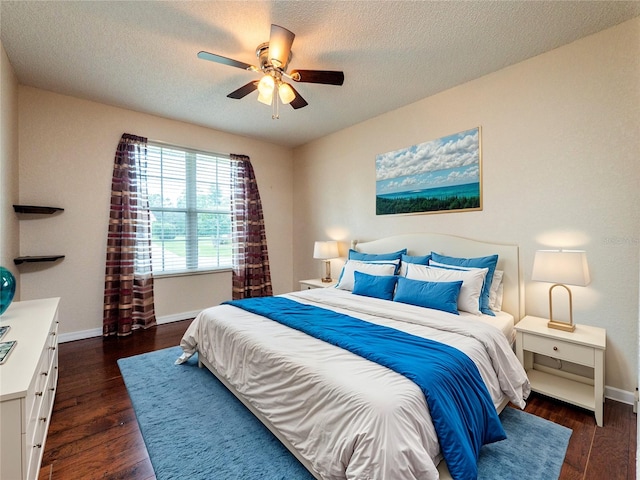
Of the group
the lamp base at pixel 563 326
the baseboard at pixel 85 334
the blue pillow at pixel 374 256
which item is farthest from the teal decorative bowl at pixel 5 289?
the lamp base at pixel 563 326

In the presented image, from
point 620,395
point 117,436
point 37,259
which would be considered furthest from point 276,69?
point 620,395

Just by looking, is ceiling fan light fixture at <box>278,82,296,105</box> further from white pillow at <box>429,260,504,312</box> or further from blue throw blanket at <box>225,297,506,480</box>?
white pillow at <box>429,260,504,312</box>

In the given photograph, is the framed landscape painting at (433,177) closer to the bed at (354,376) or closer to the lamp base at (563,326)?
the bed at (354,376)

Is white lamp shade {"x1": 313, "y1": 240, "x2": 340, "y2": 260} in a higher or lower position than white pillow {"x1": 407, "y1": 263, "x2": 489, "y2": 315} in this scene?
higher

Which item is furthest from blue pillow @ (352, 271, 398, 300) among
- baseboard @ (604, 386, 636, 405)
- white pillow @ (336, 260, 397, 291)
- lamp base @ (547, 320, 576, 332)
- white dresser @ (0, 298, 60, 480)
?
white dresser @ (0, 298, 60, 480)

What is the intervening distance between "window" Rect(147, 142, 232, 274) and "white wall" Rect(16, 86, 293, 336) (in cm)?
22

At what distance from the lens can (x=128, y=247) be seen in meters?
3.57

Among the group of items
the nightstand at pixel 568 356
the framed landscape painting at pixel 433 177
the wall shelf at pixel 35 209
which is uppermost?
the framed landscape painting at pixel 433 177

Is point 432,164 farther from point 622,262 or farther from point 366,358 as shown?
point 366,358

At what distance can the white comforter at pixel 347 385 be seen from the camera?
114 centimetres

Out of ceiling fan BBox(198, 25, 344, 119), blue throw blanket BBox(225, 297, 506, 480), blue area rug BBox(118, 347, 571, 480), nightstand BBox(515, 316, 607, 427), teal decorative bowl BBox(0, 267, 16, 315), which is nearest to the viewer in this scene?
blue throw blanket BBox(225, 297, 506, 480)

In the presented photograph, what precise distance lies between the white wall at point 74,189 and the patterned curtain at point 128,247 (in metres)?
0.12

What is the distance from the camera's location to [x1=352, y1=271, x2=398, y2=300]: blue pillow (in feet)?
9.21

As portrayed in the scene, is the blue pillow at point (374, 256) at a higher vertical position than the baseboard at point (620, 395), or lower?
higher
